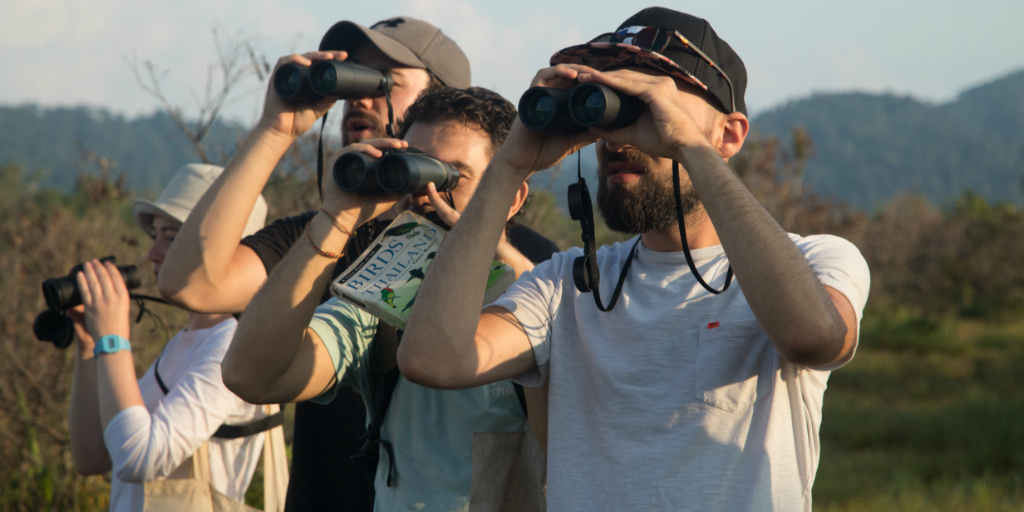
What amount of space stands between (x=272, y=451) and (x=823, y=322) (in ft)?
6.11

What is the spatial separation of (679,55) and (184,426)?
69.1 inches

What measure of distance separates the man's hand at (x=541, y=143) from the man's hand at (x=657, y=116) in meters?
0.10

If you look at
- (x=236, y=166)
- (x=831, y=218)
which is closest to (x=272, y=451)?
(x=236, y=166)

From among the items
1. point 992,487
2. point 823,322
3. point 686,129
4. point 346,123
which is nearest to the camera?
point 823,322

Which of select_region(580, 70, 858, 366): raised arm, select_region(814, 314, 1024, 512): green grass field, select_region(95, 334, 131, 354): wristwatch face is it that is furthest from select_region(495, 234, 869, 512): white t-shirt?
select_region(814, 314, 1024, 512): green grass field

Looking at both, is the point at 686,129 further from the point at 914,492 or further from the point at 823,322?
the point at 914,492

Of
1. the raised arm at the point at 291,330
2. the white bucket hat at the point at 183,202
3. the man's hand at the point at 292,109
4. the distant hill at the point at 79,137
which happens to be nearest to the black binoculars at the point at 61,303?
the white bucket hat at the point at 183,202

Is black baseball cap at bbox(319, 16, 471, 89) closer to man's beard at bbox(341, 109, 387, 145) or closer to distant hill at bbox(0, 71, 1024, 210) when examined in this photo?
man's beard at bbox(341, 109, 387, 145)

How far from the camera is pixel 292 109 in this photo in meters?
2.25

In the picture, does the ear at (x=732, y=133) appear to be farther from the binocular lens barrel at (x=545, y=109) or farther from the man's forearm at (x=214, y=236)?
the man's forearm at (x=214, y=236)

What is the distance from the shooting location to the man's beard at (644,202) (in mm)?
1638

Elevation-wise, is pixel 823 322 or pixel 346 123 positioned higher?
pixel 346 123

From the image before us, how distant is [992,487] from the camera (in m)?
7.08

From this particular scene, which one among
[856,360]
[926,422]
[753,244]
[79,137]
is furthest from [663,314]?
[79,137]
